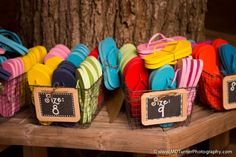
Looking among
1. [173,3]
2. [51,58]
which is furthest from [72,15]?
[173,3]

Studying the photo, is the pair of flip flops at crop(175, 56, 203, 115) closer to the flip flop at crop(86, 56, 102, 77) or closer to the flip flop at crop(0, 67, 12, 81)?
the flip flop at crop(86, 56, 102, 77)

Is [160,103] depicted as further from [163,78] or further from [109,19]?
[109,19]

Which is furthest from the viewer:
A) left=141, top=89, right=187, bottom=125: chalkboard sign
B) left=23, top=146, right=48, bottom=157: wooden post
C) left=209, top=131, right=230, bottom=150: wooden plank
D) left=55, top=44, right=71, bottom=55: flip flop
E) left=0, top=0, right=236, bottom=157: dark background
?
left=0, top=0, right=236, bottom=157: dark background

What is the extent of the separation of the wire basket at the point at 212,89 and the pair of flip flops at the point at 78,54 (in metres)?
0.37

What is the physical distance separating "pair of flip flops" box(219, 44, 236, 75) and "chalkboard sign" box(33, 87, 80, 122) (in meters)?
0.46

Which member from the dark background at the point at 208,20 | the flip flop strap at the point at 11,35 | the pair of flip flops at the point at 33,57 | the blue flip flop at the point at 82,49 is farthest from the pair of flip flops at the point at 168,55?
the dark background at the point at 208,20

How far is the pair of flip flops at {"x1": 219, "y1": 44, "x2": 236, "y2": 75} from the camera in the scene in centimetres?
122

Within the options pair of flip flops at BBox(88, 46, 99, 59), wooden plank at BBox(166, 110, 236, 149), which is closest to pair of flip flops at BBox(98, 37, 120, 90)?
pair of flip flops at BBox(88, 46, 99, 59)

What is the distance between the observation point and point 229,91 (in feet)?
3.94

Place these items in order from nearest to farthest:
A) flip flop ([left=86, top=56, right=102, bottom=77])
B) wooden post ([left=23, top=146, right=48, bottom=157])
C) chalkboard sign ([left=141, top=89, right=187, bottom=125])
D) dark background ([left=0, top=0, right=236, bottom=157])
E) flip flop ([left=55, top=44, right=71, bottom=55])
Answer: chalkboard sign ([left=141, top=89, right=187, bottom=125]), flip flop ([left=86, top=56, right=102, bottom=77]), flip flop ([left=55, top=44, right=71, bottom=55]), wooden post ([left=23, top=146, right=48, bottom=157]), dark background ([left=0, top=0, right=236, bottom=157])

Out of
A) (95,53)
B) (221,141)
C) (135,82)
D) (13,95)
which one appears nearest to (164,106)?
(135,82)

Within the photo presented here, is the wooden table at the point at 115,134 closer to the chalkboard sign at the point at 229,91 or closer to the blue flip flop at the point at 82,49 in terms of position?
the chalkboard sign at the point at 229,91

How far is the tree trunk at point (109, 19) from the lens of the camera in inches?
53.6

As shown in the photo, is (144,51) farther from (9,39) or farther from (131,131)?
(9,39)
